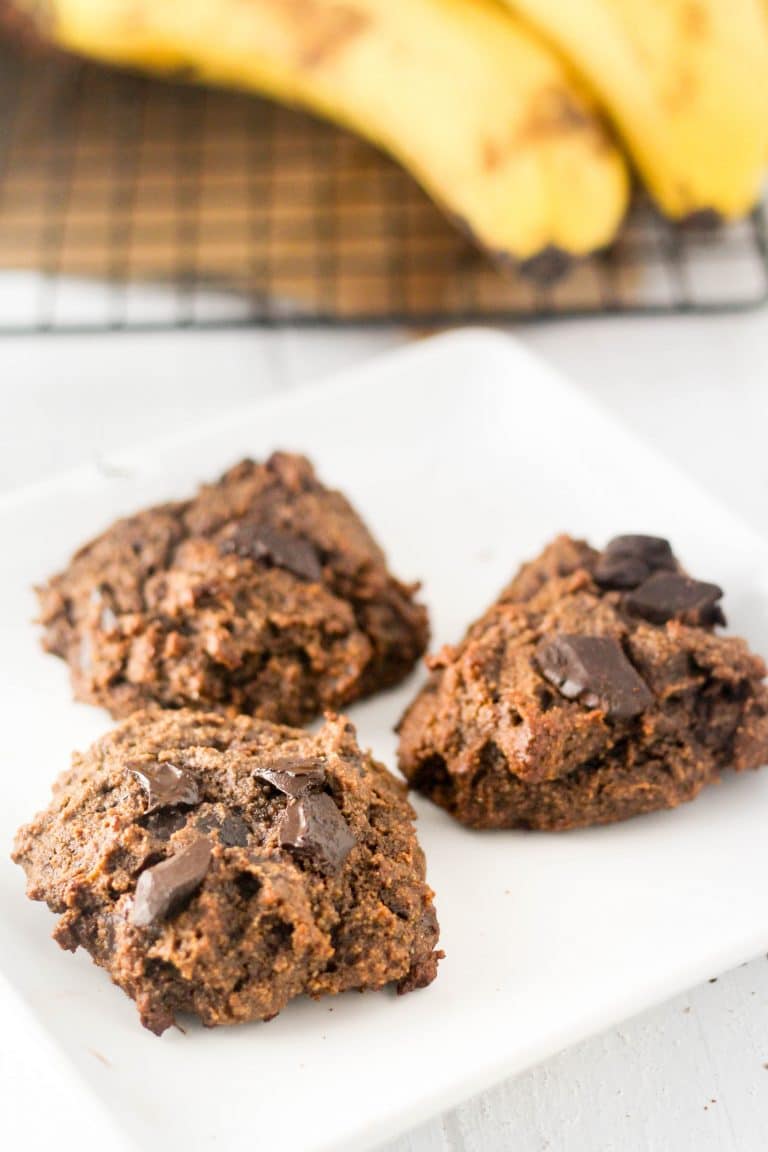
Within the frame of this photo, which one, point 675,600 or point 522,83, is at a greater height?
point 522,83

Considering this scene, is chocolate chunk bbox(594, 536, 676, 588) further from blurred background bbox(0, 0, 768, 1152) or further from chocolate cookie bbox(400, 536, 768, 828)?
blurred background bbox(0, 0, 768, 1152)

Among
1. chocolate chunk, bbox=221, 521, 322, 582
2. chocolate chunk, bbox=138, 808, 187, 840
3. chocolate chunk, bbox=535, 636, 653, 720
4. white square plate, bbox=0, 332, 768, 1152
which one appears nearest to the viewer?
white square plate, bbox=0, 332, 768, 1152

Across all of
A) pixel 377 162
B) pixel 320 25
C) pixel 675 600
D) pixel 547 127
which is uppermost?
pixel 320 25

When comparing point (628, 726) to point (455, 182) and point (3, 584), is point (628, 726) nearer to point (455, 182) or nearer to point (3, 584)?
point (3, 584)

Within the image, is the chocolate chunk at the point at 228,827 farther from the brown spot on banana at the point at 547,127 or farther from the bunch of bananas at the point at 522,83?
the brown spot on banana at the point at 547,127

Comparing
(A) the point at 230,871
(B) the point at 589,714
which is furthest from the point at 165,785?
(B) the point at 589,714

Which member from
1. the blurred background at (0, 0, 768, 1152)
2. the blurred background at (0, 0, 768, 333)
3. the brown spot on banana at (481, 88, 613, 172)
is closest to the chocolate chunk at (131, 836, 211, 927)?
the blurred background at (0, 0, 768, 1152)

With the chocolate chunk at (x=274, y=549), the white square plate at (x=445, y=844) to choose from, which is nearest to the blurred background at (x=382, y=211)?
the white square plate at (x=445, y=844)

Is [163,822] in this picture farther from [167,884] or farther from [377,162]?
[377,162]

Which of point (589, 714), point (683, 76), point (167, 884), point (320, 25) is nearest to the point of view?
point (167, 884)
